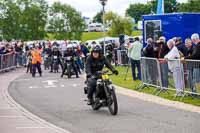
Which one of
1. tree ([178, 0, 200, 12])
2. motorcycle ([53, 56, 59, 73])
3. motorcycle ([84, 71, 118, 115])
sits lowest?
motorcycle ([53, 56, 59, 73])

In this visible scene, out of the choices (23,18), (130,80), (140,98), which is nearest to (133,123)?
(140,98)

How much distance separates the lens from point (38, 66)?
3300cm

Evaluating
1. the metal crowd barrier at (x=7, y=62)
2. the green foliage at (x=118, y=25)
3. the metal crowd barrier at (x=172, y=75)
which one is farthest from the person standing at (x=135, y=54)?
the green foliage at (x=118, y=25)

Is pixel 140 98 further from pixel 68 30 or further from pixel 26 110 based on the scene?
pixel 68 30

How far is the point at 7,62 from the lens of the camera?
38.6 m

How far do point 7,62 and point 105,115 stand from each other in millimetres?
24184

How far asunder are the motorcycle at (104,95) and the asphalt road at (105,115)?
0.21 m

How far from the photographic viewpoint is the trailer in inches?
1078

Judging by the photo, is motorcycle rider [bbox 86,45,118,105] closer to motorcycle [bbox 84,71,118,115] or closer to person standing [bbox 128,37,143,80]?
motorcycle [bbox 84,71,118,115]

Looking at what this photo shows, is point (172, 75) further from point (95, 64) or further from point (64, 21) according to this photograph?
point (64, 21)

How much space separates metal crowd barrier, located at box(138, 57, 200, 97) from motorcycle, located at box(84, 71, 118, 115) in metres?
2.98

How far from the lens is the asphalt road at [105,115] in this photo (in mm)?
12789

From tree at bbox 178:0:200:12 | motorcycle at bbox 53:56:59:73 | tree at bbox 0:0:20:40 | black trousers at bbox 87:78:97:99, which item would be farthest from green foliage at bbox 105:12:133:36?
black trousers at bbox 87:78:97:99

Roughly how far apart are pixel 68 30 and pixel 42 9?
305 inches
